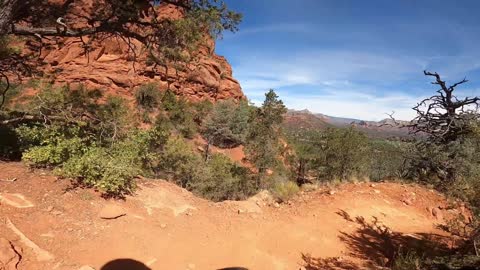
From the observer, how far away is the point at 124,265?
4.80m

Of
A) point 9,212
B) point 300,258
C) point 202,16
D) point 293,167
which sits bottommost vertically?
point 293,167

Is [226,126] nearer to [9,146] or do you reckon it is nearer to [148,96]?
[148,96]

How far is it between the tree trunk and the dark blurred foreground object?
3.86m

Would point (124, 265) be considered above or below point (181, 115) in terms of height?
below

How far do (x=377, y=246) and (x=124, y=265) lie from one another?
4.51 m

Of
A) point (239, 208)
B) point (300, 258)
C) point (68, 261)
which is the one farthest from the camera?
point (239, 208)

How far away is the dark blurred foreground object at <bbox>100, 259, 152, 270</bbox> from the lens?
4688 mm

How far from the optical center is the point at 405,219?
7.88 m

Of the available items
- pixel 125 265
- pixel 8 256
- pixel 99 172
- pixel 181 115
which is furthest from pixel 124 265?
pixel 181 115

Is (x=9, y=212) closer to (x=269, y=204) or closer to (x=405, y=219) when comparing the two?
(x=269, y=204)

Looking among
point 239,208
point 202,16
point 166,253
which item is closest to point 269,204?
point 239,208

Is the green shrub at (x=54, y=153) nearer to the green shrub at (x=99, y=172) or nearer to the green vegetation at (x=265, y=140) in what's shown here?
the green shrub at (x=99, y=172)

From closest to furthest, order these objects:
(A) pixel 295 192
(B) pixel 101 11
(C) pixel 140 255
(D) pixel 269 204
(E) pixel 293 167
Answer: (C) pixel 140 255 < (B) pixel 101 11 < (D) pixel 269 204 < (A) pixel 295 192 < (E) pixel 293 167

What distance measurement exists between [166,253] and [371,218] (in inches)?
185
